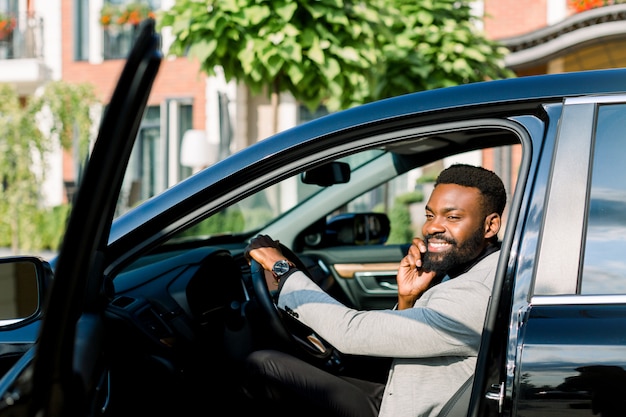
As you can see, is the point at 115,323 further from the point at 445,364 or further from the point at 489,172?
the point at 489,172

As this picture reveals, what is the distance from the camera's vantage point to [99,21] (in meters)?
16.2

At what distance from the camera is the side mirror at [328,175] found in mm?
2721

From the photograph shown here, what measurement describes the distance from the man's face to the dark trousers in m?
0.44

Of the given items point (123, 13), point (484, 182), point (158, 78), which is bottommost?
point (484, 182)

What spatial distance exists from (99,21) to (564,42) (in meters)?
8.82

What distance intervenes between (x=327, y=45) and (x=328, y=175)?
180 inches

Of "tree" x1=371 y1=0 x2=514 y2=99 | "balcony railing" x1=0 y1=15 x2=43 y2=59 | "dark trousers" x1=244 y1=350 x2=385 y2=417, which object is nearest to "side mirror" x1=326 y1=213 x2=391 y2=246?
"dark trousers" x1=244 y1=350 x2=385 y2=417

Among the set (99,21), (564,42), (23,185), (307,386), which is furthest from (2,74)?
(307,386)

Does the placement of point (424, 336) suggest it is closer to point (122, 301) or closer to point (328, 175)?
point (122, 301)

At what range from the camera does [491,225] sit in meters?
2.15

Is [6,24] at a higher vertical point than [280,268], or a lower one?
higher

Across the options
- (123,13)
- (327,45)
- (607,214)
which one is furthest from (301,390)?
(123,13)

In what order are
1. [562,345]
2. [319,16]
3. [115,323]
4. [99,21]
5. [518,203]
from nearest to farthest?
[562,345]
[518,203]
[115,323]
[319,16]
[99,21]

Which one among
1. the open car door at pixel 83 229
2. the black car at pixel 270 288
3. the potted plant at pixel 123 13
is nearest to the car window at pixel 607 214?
the black car at pixel 270 288
